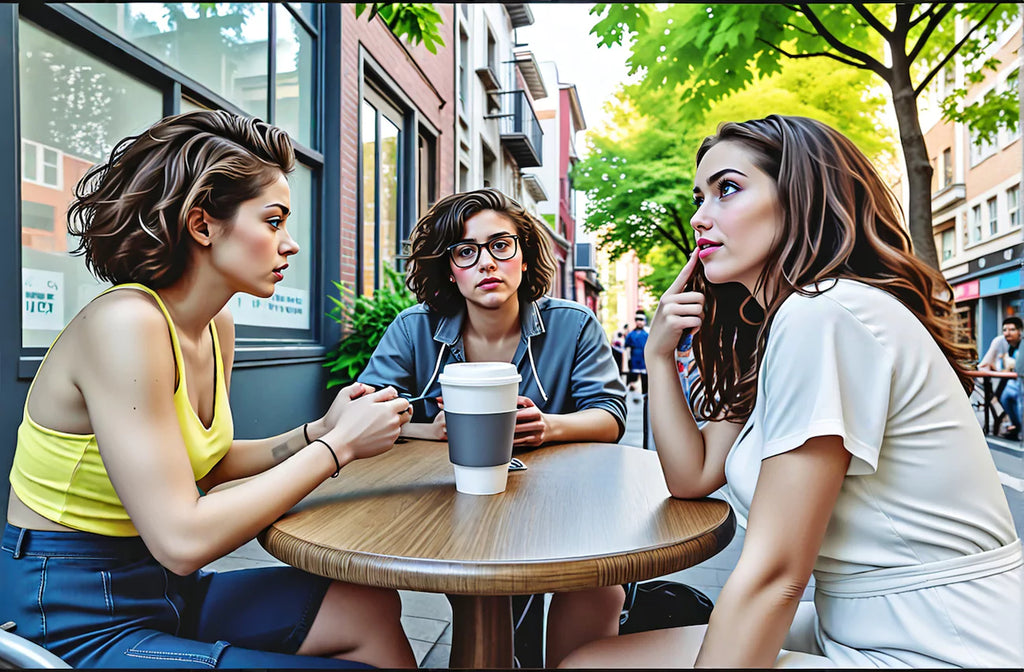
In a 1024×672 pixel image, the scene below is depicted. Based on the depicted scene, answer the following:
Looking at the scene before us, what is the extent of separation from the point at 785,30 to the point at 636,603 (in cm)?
309

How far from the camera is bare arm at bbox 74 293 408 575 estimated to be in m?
0.96

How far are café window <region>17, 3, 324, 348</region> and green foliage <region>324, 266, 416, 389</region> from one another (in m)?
0.26

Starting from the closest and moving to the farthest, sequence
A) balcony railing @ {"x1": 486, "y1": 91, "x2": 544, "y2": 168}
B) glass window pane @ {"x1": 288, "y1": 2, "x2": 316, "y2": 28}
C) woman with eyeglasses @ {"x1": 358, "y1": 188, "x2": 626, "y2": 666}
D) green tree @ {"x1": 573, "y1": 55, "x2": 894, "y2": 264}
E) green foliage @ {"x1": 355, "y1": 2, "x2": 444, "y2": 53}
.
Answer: woman with eyeglasses @ {"x1": 358, "y1": 188, "x2": 626, "y2": 666} → green foliage @ {"x1": 355, "y1": 2, "x2": 444, "y2": 53} → glass window pane @ {"x1": 288, "y1": 2, "x2": 316, "y2": 28} → green tree @ {"x1": 573, "y1": 55, "x2": 894, "y2": 264} → balcony railing @ {"x1": 486, "y1": 91, "x2": 544, "y2": 168}

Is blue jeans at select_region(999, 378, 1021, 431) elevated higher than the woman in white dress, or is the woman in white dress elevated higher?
the woman in white dress

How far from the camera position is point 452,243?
2035 millimetres

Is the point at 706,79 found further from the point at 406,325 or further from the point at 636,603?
the point at 636,603

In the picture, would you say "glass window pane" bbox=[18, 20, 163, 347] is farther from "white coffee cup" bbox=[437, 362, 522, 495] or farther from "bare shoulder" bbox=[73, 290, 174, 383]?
"white coffee cup" bbox=[437, 362, 522, 495]

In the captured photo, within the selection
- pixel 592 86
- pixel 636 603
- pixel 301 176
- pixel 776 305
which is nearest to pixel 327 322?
pixel 301 176

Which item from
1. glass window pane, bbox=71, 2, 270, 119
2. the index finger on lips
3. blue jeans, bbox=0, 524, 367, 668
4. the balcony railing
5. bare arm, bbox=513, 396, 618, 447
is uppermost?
the balcony railing

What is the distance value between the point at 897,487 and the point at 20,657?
1197 mm

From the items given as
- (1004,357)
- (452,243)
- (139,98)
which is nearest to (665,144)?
(1004,357)

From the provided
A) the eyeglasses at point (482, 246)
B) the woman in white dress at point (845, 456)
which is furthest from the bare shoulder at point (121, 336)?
the eyeglasses at point (482, 246)

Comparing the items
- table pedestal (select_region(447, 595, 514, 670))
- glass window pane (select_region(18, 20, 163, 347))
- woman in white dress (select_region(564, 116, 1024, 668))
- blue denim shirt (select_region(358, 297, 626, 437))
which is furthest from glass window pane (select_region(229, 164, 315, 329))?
woman in white dress (select_region(564, 116, 1024, 668))

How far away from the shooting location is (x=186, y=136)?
1.17 m
